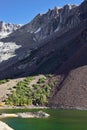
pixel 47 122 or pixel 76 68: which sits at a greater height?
pixel 76 68

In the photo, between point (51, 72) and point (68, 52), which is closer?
point (51, 72)

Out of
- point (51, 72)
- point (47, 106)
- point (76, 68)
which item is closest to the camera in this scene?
point (47, 106)

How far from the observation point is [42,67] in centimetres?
17925

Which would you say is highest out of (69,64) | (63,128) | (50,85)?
(69,64)

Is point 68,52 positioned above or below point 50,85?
above

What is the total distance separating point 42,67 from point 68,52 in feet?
41.4

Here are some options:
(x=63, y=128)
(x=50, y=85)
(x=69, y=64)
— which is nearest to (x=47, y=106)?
(x=50, y=85)

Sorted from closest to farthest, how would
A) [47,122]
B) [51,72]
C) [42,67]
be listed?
[47,122], [51,72], [42,67]

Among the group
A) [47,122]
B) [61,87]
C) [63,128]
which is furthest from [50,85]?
[63,128]

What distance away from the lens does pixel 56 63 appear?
175 metres

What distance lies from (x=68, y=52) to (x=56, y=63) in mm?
8850

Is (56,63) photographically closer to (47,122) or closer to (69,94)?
(69,94)

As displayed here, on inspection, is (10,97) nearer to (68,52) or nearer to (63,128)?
(68,52)

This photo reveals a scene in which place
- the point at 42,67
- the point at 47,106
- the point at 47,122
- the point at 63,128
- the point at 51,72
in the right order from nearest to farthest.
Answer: the point at 63,128 → the point at 47,122 → the point at 47,106 → the point at 51,72 → the point at 42,67
